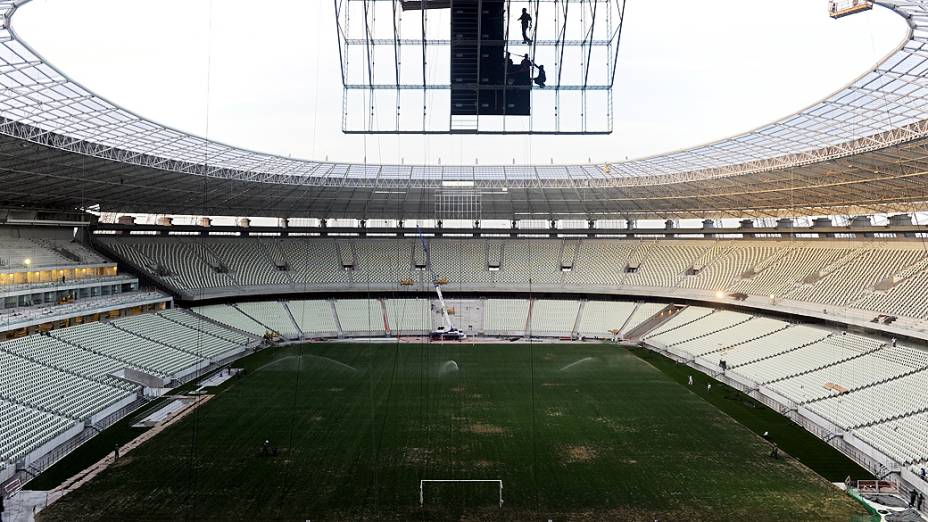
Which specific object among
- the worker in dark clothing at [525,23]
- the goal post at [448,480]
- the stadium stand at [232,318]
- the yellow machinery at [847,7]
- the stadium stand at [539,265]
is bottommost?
the goal post at [448,480]

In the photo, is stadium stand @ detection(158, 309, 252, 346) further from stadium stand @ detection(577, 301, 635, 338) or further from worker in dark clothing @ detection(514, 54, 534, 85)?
worker in dark clothing @ detection(514, 54, 534, 85)

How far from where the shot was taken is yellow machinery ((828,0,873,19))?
1547 cm

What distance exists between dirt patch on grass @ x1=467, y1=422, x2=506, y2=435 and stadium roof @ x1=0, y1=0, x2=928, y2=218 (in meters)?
12.5

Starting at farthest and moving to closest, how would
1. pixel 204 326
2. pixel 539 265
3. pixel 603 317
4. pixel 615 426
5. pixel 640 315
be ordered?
1. pixel 539 265
2. pixel 603 317
3. pixel 640 315
4. pixel 204 326
5. pixel 615 426

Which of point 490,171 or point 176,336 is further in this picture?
point 490,171

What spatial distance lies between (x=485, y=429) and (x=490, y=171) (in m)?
26.7

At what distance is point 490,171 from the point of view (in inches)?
1770

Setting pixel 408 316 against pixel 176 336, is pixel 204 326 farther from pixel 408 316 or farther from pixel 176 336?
pixel 408 316

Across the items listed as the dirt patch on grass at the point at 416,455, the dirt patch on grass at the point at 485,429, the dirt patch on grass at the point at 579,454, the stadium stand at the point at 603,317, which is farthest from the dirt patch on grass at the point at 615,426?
the stadium stand at the point at 603,317

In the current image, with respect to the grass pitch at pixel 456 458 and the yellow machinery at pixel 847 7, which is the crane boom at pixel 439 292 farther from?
the yellow machinery at pixel 847 7

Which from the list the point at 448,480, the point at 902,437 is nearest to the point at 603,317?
the point at 902,437

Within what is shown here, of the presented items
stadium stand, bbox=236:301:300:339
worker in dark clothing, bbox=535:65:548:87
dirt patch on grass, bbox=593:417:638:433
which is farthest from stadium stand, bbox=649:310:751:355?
worker in dark clothing, bbox=535:65:548:87

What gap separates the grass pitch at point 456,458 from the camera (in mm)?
15289

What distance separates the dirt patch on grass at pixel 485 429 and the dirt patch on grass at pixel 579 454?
2871mm
